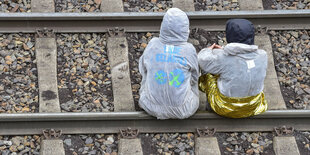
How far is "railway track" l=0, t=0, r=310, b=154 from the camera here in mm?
8727

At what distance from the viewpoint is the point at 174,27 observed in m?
8.44

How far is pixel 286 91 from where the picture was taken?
31.0ft

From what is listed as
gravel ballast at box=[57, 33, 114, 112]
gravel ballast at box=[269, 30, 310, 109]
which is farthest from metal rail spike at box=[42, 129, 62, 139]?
gravel ballast at box=[269, 30, 310, 109]

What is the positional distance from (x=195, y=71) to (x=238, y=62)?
520mm

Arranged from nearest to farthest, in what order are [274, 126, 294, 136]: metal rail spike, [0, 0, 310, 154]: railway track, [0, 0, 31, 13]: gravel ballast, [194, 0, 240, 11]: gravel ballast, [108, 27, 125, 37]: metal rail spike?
1. [0, 0, 310, 154]: railway track
2. [274, 126, 294, 136]: metal rail spike
3. [108, 27, 125, 37]: metal rail spike
4. [0, 0, 31, 13]: gravel ballast
5. [194, 0, 240, 11]: gravel ballast

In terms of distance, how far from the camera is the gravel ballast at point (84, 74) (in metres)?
9.09

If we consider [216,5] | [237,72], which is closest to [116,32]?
[216,5]

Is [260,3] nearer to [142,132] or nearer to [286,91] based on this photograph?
[286,91]

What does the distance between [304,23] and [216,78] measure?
1.85 metres

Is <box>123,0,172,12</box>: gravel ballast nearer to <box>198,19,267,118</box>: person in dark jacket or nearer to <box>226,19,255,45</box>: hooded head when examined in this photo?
<box>198,19,267,118</box>: person in dark jacket

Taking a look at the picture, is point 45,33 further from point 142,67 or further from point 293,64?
point 293,64

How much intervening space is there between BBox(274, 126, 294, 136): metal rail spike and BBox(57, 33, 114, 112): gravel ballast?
74.1 inches

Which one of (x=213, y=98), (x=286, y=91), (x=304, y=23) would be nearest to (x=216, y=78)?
(x=213, y=98)

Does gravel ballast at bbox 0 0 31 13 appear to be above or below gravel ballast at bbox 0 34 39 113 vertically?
above
